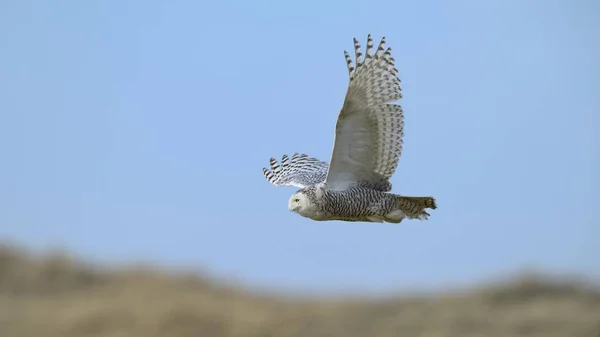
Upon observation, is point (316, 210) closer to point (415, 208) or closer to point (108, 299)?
point (415, 208)

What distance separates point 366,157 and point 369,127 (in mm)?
239

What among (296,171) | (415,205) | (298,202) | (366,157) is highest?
(296,171)

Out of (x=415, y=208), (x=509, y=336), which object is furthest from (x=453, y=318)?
(x=415, y=208)

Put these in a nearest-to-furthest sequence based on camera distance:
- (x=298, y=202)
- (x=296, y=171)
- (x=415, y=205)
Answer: (x=298, y=202) < (x=415, y=205) < (x=296, y=171)

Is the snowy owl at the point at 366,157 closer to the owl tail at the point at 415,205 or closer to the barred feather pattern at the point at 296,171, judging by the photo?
the owl tail at the point at 415,205

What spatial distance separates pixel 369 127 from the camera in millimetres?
6680

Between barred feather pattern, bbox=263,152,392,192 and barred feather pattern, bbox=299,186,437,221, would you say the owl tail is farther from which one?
barred feather pattern, bbox=263,152,392,192

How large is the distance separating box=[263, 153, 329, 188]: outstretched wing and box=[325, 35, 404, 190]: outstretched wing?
2.62 ft

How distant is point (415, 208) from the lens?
22.6ft

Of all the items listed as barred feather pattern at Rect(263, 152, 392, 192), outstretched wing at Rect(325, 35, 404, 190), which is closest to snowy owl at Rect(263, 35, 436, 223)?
outstretched wing at Rect(325, 35, 404, 190)

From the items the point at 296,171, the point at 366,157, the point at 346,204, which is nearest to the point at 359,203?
the point at 346,204

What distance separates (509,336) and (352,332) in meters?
2.44

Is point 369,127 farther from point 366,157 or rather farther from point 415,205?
point 415,205

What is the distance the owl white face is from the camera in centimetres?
664
